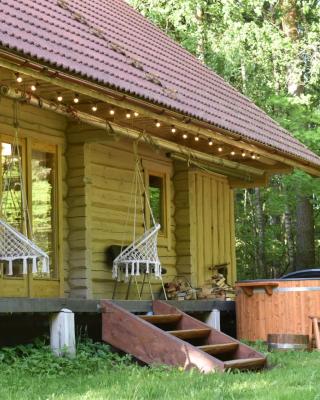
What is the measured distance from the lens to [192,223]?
14.0 metres

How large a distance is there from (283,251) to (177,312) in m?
16.9

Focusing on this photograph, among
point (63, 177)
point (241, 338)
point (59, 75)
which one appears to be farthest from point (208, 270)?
point (59, 75)

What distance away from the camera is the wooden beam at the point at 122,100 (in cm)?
800

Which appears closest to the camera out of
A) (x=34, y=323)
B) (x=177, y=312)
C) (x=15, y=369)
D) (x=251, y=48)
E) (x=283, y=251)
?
(x=15, y=369)

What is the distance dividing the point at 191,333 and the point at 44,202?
2863 mm

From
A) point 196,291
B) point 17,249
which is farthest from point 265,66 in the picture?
point 17,249

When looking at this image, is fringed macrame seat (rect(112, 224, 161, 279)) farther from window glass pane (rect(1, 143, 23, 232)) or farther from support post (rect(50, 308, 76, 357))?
support post (rect(50, 308, 76, 357))

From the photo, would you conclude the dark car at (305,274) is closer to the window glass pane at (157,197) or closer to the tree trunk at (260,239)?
the window glass pane at (157,197)

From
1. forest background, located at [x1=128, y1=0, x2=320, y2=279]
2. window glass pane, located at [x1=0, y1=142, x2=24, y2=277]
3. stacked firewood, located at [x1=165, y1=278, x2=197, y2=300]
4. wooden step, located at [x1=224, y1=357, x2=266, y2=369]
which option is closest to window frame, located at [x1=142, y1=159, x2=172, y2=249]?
stacked firewood, located at [x1=165, y1=278, x2=197, y2=300]

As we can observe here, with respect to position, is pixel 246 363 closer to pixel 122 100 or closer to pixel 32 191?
pixel 122 100

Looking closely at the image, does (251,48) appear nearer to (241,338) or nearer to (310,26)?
(310,26)

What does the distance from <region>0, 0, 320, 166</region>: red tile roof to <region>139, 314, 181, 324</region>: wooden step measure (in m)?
2.47

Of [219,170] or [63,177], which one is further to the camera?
[219,170]

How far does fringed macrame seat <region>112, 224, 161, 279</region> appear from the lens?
10.7 metres
